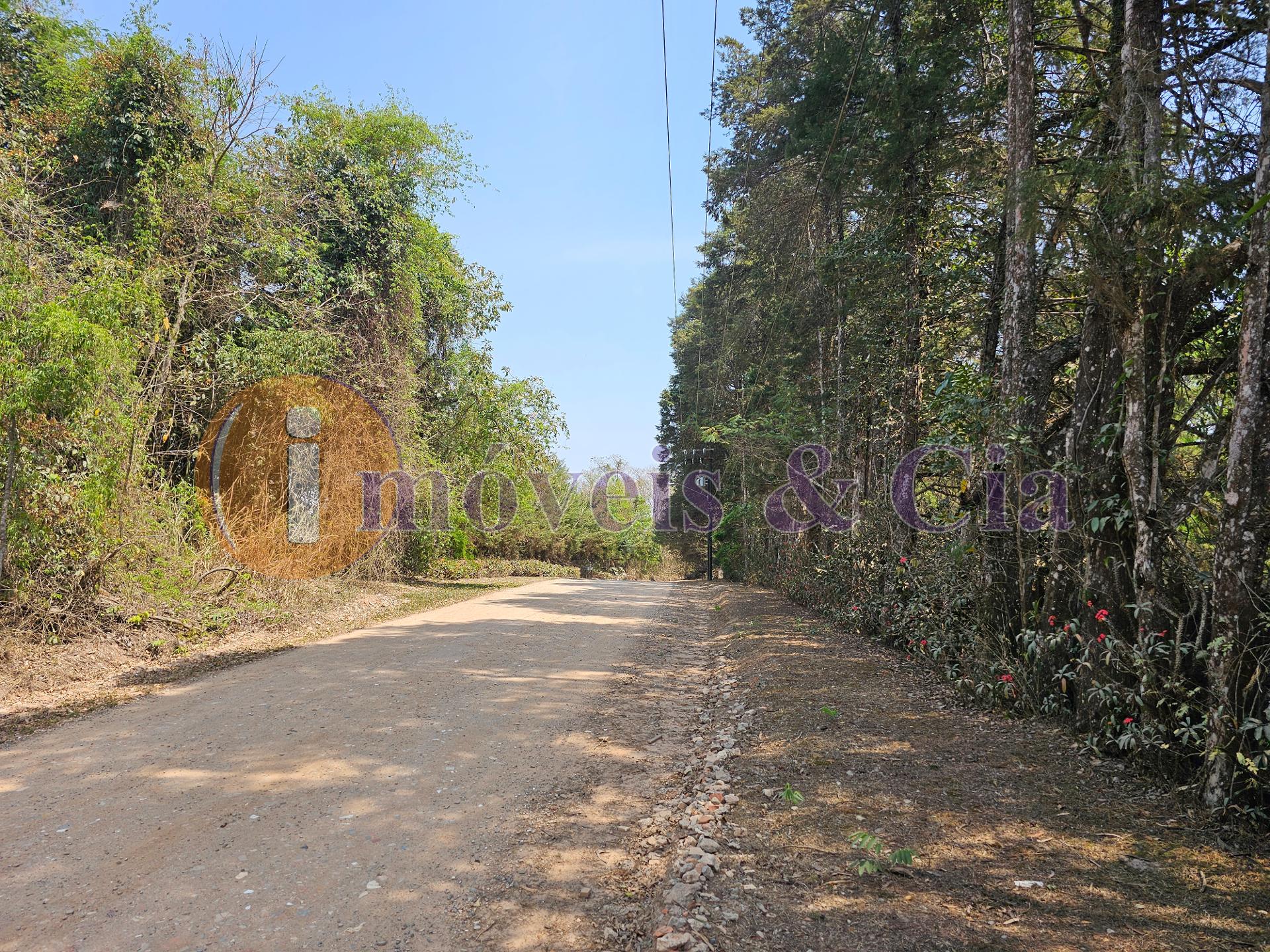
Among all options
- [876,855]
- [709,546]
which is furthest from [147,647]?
[709,546]

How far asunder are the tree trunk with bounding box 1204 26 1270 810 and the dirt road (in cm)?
336

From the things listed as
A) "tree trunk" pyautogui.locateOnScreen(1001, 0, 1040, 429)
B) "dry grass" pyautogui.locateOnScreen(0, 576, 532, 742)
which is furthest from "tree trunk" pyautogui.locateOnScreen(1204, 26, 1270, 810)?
"dry grass" pyautogui.locateOnScreen(0, 576, 532, 742)

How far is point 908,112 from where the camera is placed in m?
8.25

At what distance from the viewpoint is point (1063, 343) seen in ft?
19.4

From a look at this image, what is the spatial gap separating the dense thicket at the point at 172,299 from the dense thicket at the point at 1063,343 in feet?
28.9

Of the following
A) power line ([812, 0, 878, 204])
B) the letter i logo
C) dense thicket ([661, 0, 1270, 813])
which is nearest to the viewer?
dense thicket ([661, 0, 1270, 813])

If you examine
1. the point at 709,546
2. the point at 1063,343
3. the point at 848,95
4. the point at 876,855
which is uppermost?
the point at 848,95

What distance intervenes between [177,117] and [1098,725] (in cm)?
1453

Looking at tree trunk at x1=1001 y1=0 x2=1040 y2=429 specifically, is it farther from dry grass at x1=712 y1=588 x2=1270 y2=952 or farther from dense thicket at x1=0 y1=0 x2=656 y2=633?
dense thicket at x1=0 y1=0 x2=656 y2=633

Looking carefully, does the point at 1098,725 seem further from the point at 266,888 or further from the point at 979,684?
the point at 266,888

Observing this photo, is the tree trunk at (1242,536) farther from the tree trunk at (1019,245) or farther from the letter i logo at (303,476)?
A: the letter i logo at (303,476)

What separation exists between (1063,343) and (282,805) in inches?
268

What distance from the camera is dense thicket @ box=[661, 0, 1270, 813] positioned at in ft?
11.9

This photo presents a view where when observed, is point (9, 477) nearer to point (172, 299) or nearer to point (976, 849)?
point (172, 299)
